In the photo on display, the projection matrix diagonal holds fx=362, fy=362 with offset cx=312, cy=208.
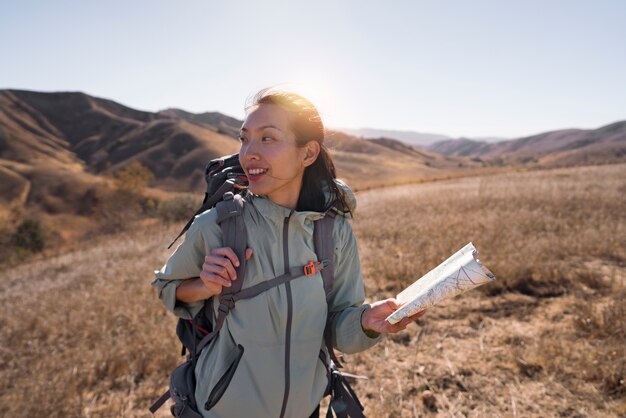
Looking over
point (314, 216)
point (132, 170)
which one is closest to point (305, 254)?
point (314, 216)

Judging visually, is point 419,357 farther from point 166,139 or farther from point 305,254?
point 166,139

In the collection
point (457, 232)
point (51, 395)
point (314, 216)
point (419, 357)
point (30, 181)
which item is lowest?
point (30, 181)

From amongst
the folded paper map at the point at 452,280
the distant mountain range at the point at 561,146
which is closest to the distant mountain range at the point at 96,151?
the distant mountain range at the point at 561,146

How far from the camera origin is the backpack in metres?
1.34

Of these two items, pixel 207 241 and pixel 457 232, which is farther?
pixel 457 232

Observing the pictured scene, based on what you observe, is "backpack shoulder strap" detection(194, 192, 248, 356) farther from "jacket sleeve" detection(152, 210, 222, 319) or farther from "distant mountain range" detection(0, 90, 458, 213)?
"distant mountain range" detection(0, 90, 458, 213)

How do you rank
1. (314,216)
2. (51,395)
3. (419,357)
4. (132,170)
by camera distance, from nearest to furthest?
(314,216) → (51,395) → (419,357) → (132,170)

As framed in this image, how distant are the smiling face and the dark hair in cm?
3

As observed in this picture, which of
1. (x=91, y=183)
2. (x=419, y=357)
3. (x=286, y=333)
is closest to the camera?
(x=286, y=333)

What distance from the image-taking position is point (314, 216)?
1494 mm

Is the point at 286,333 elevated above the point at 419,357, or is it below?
above

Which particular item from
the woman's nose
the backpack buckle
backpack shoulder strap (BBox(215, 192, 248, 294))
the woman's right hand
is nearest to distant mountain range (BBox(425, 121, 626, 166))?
the backpack buckle

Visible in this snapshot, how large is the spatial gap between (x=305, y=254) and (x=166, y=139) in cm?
8794

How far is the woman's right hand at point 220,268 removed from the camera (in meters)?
1.24
